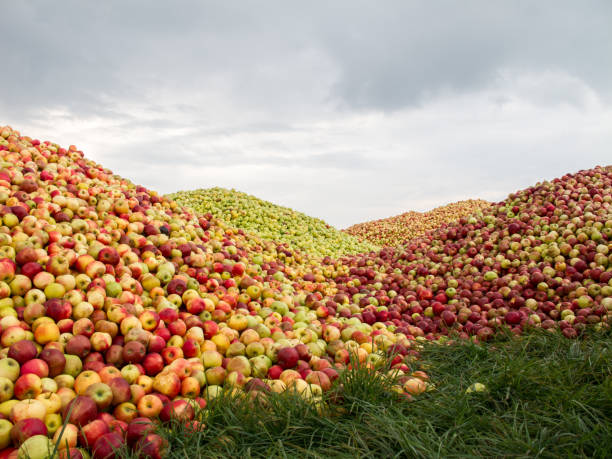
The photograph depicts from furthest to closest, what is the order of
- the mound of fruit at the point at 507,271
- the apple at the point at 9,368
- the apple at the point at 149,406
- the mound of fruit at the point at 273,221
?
the mound of fruit at the point at 273,221 < the mound of fruit at the point at 507,271 < the apple at the point at 149,406 < the apple at the point at 9,368

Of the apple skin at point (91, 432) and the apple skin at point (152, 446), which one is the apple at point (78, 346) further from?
the apple skin at point (152, 446)

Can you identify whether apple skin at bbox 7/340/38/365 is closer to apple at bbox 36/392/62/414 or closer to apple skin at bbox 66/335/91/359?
apple skin at bbox 66/335/91/359

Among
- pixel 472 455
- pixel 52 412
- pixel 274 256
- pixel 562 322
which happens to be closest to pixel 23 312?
pixel 52 412

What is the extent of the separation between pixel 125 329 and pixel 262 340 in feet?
4.93

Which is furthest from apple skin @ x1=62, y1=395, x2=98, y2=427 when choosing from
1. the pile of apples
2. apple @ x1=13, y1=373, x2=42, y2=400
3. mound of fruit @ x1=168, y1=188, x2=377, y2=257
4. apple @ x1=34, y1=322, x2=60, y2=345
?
mound of fruit @ x1=168, y1=188, x2=377, y2=257

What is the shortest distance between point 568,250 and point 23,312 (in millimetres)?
8822

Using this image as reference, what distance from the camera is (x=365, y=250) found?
15320 millimetres

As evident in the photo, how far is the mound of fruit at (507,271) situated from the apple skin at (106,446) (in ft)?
14.6

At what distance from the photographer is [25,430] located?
2.97m

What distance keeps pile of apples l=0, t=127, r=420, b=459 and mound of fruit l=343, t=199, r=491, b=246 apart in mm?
12891

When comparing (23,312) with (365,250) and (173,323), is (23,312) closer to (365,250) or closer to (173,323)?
(173,323)

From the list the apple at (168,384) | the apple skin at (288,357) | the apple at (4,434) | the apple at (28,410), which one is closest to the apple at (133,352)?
the apple at (168,384)

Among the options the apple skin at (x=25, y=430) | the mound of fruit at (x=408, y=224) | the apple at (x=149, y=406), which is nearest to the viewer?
the apple skin at (x=25, y=430)

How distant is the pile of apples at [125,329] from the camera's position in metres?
3.29
